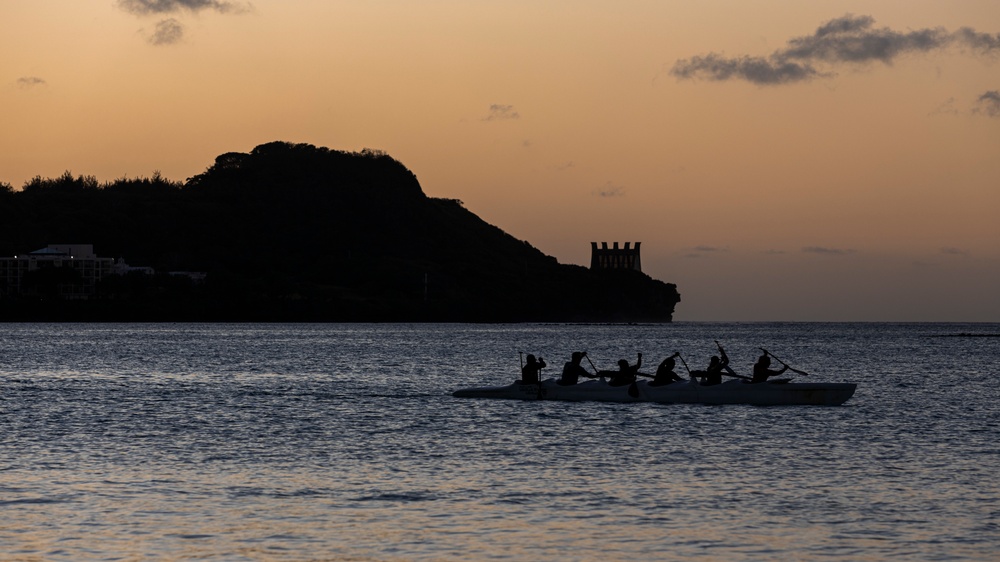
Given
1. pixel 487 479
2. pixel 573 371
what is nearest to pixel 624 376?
pixel 573 371

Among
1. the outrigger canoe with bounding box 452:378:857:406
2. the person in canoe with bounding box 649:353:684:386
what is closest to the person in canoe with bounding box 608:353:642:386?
the outrigger canoe with bounding box 452:378:857:406

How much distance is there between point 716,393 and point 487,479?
1037 inches

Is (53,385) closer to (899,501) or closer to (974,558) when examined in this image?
(899,501)

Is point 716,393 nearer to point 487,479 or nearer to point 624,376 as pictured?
point 624,376

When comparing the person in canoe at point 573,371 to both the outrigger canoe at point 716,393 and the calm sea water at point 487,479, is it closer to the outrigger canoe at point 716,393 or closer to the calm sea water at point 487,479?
the outrigger canoe at point 716,393

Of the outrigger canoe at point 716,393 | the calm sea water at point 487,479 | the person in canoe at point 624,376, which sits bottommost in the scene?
the calm sea water at point 487,479

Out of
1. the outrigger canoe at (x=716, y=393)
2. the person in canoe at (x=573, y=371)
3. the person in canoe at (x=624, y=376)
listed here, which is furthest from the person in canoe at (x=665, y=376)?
the person in canoe at (x=573, y=371)

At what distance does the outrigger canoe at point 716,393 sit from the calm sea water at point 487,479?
49cm

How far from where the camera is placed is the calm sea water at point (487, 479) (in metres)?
27.6

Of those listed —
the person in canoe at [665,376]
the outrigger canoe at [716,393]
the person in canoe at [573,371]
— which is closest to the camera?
the outrigger canoe at [716,393]

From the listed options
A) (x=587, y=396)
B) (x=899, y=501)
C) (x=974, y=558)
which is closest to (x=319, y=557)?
(x=974, y=558)

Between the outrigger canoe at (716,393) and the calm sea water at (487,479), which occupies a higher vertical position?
the outrigger canoe at (716,393)

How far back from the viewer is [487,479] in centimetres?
3712

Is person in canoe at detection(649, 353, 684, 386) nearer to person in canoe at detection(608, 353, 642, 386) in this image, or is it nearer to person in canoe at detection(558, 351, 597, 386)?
person in canoe at detection(608, 353, 642, 386)
